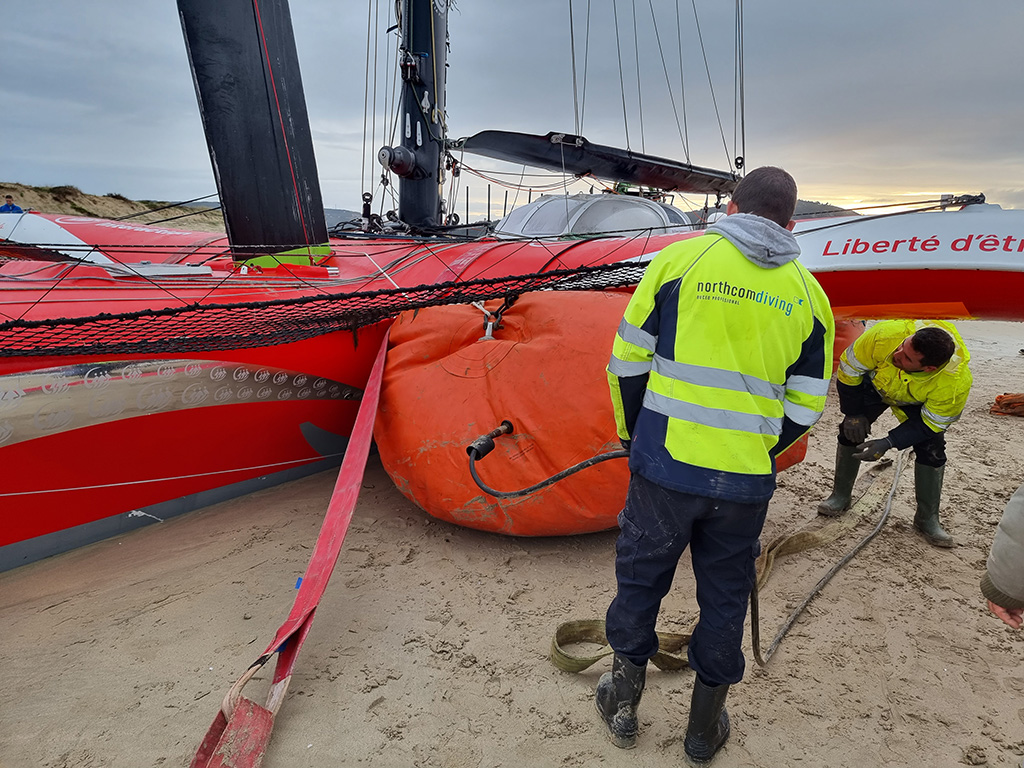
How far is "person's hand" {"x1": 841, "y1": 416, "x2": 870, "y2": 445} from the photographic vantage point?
308 cm

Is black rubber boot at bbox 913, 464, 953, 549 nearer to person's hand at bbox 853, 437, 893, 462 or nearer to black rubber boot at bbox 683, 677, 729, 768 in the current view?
person's hand at bbox 853, 437, 893, 462

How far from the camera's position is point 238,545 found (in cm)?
278

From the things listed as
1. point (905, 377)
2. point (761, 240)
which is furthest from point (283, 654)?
point (905, 377)

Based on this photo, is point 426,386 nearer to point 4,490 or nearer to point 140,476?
point 140,476

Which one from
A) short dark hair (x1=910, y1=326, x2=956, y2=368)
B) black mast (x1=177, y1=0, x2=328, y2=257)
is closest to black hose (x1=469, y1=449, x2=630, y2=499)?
short dark hair (x1=910, y1=326, x2=956, y2=368)

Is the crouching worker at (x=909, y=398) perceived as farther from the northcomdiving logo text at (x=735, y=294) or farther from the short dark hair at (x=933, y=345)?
the northcomdiving logo text at (x=735, y=294)

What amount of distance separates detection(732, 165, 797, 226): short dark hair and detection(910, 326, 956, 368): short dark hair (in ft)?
5.21

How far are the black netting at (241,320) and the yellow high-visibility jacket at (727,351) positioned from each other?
0.94 meters

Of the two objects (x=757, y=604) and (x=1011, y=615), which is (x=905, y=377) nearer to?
(x=757, y=604)

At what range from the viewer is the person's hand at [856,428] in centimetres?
308

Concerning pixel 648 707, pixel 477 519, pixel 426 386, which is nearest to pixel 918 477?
pixel 648 707

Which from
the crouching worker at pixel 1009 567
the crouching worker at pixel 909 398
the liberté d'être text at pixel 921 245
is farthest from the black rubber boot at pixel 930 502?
the crouching worker at pixel 1009 567

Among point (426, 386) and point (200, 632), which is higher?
point (426, 386)

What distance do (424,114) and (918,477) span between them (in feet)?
16.7
